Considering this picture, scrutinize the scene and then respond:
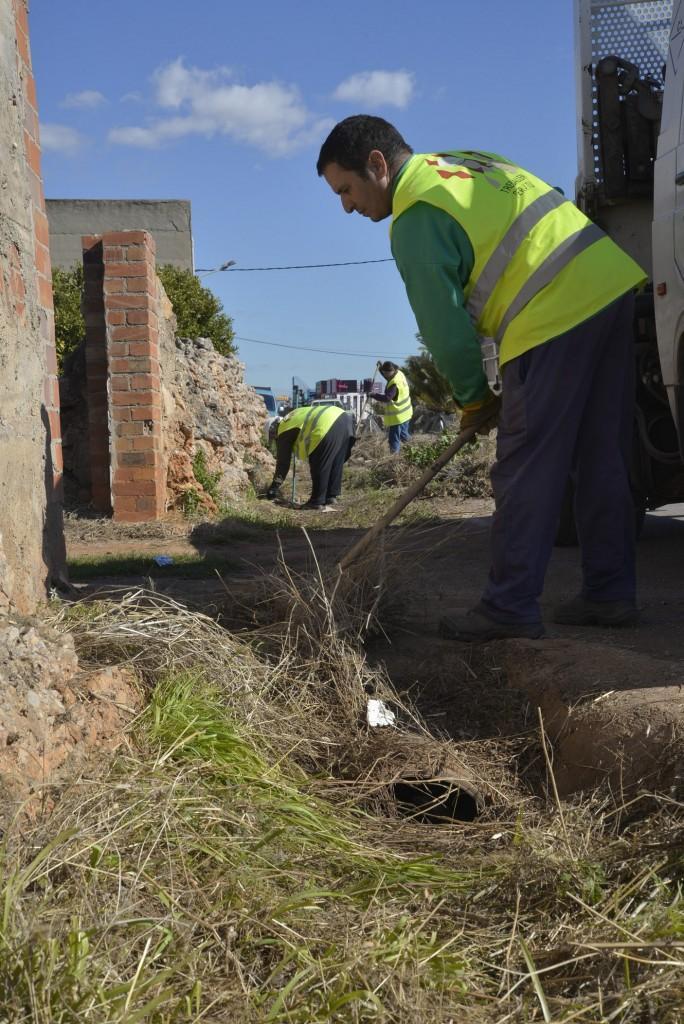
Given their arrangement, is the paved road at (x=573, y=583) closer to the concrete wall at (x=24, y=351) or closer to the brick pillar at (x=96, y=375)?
the concrete wall at (x=24, y=351)

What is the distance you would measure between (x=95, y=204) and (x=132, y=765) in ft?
88.9

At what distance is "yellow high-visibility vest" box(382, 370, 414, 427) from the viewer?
546 inches

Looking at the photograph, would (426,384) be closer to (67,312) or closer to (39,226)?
(67,312)

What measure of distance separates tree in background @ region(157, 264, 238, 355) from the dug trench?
10892mm

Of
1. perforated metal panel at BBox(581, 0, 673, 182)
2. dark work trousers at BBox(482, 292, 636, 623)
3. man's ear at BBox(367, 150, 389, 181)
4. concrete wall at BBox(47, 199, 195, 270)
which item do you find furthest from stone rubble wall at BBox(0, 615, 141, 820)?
concrete wall at BBox(47, 199, 195, 270)

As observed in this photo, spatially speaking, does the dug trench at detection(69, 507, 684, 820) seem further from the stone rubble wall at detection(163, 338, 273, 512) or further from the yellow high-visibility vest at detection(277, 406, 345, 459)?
the yellow high-visibility vest at detection(277, 406, 345, 459)

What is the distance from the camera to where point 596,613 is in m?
3.77

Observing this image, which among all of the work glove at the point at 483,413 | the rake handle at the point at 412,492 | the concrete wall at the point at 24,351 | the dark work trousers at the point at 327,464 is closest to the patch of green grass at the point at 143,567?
the concrete wall at the point at 24,351

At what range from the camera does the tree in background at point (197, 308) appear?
1462 centimetres

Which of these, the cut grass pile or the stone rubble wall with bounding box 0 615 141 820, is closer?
the cut grass pile

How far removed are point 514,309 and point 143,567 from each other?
3105 millimetres

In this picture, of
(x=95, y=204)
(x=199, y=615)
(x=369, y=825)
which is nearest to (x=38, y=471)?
(x=199, y=615)

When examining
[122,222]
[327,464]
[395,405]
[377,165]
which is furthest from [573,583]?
[122,222]

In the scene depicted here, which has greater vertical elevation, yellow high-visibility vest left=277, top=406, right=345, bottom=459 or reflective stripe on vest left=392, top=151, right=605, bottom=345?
reflective stripe on vest left=392, top=151, right=605, bottom=345
